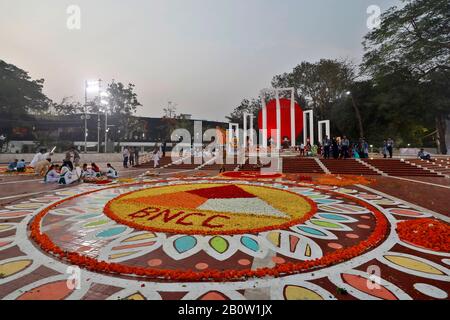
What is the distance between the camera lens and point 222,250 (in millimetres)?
4293

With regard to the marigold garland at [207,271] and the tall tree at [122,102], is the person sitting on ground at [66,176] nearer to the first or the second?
the marigold garland at [207,271]

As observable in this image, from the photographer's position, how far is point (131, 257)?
3.98m

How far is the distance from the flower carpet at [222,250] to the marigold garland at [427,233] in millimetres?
17

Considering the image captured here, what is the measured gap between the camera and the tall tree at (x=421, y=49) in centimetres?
2472

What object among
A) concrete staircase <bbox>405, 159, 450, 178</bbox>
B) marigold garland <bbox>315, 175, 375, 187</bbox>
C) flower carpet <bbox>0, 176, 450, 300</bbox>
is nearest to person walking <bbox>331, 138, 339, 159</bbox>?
concrete staircase <bbox>405, 159, 450, 178</bbox>

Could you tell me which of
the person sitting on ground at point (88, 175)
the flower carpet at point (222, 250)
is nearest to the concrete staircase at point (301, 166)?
the flower carpet at point (222, 250)

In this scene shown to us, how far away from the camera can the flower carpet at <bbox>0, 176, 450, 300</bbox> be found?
309 centimetres

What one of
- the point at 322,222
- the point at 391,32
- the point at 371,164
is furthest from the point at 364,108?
the point at 322,222

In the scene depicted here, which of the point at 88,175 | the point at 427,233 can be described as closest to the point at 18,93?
the point at 88,175

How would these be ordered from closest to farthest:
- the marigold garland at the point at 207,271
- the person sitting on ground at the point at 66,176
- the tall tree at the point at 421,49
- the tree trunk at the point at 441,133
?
1. the marigold garland at the point at 207,271
2. the person sitting on ground at the point at 66,176
3. the tall tree at the point at 421,49
4. the tree trunk at the point at 441,133

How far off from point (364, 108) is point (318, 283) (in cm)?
3575

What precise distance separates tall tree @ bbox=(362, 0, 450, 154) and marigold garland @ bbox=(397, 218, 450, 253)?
83.3ft

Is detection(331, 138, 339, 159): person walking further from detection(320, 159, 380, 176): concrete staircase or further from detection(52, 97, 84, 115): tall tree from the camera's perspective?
detection(52, 97, 84, 115): tall tree
